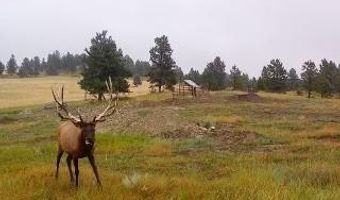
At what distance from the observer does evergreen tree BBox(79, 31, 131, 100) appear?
5741 centimetres

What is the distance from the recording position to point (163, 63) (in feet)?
220

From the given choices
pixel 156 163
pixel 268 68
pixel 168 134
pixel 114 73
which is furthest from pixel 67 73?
pixel 156 163

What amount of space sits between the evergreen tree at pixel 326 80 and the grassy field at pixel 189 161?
52409 mm

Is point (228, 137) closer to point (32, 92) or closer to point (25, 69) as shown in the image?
point (32, 92)

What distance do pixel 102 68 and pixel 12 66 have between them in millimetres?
117851

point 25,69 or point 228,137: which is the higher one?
point 25,69

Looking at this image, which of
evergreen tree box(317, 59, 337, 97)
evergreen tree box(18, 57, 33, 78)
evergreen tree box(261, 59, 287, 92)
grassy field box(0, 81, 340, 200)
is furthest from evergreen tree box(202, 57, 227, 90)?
evergreen tree box(18, 57, 33, 78)

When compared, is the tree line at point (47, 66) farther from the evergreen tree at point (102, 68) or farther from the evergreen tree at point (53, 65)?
the evergreen tree at point (102, 68)

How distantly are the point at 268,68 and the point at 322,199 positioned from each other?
84.8 metres

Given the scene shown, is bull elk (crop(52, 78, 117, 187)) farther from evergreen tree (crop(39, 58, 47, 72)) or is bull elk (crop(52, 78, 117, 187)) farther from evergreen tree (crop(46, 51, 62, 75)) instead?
evergreen tree (crop(39, 58, 47, 72))

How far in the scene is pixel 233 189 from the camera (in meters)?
10.2

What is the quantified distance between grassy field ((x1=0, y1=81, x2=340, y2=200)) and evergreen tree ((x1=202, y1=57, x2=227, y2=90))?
52181 mm

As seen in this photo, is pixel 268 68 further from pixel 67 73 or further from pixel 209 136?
pixel 67 73

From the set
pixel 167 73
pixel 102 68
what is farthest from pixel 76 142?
pixel 167 73
